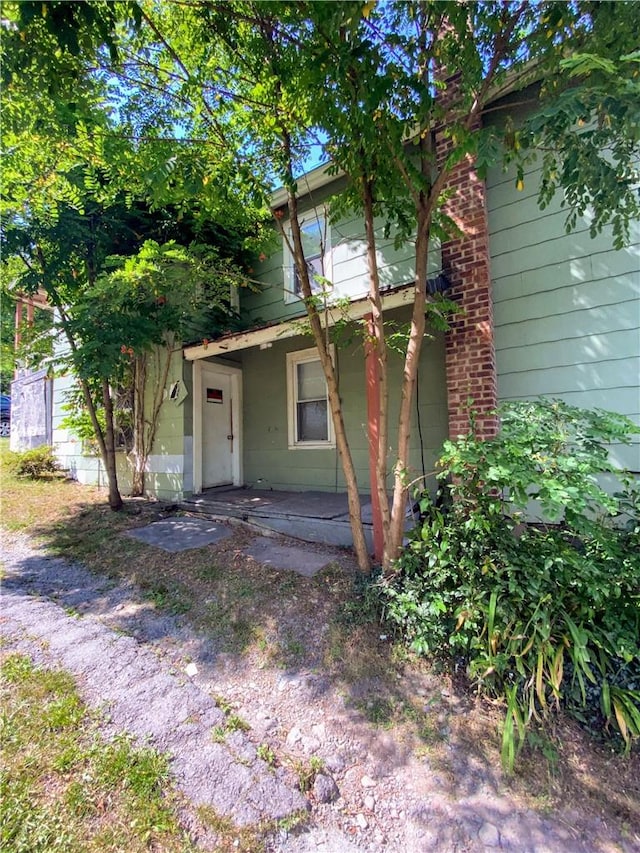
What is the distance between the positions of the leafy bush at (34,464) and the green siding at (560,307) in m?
10.00

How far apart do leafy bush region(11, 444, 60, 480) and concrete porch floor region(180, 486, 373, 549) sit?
16.6ft

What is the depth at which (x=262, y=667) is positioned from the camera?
9.08ft

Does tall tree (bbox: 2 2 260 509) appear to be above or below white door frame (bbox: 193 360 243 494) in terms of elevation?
above

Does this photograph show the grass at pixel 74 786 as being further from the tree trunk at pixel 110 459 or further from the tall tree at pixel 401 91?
the tree trunk at pixel 110 459

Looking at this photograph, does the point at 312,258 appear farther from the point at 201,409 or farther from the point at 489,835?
the point at 489,835

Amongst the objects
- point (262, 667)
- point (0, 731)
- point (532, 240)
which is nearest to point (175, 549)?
point (262, 667)

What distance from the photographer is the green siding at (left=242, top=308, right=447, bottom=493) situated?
561 cm

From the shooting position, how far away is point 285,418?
7.23 m

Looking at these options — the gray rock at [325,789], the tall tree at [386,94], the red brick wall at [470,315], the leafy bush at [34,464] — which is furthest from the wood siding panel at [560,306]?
the leafy bush at [34,464]

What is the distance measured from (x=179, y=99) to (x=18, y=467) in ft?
29.1

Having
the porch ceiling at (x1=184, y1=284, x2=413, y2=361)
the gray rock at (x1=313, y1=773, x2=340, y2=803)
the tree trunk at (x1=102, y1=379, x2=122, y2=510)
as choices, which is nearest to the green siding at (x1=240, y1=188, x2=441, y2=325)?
the porch ceiling at (x1=184, y1=284, x2=413, y2=361)

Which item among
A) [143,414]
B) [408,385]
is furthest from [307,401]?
[408,385]

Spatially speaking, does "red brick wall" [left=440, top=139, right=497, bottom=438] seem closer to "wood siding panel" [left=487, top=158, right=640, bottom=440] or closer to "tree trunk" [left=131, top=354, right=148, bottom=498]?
"wood siding panel" [left=487, top=158, right=640, bottom=440]

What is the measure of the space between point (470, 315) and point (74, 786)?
462 cm
